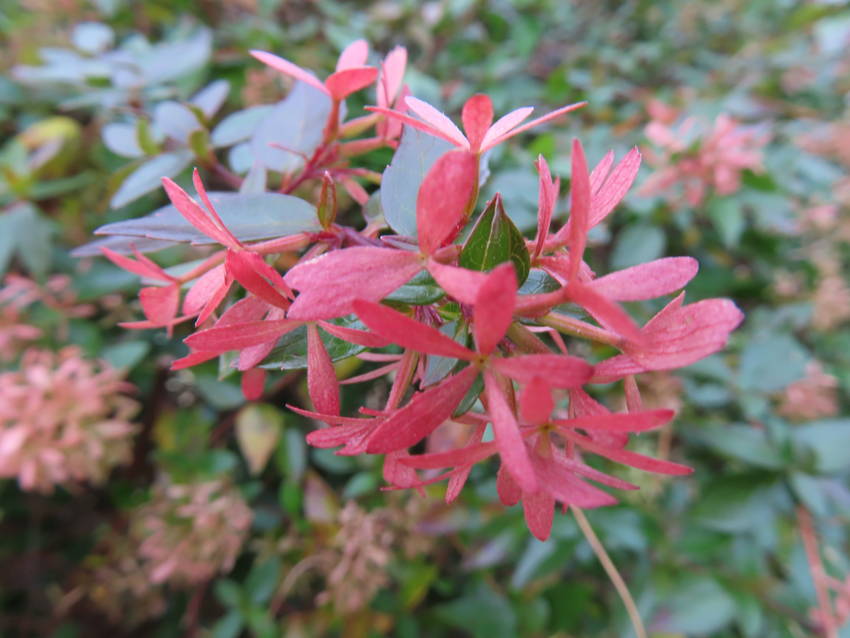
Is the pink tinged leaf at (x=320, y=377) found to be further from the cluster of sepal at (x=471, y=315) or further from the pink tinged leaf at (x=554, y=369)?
the pink tinged leaf at (x=554, y=369)

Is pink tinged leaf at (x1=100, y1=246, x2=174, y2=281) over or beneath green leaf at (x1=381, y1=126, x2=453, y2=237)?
beneath

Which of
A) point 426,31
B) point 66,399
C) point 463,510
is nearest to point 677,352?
point 463,510

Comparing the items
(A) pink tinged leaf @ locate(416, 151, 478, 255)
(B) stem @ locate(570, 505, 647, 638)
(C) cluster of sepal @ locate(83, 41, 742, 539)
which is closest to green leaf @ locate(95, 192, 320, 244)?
(C) cluster of sepal @ locate(83, 41, 742, 539)

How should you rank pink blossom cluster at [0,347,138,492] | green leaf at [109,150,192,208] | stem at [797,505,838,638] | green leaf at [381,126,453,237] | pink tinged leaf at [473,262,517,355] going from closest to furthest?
pink tinged leaf at [473,262,517,355] → green leaf at [381,126,453,237] → green leaf at [109,150,192,208] → pink blossom cluster at [0,347,138,492] → stem at [797,505,838,638]

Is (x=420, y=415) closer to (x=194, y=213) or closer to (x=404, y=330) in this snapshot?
(x=404, y=330)

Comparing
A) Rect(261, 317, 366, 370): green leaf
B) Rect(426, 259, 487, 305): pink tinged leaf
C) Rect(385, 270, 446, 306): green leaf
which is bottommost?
Rect(261, 317, 366, 370): green leaf

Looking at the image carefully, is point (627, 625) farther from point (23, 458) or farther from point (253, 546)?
point (23, 458)

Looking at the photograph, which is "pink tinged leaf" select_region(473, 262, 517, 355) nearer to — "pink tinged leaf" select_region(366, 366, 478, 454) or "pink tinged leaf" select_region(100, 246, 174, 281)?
"pink tinged leaf" select_region(366, 366, 478, 454)
